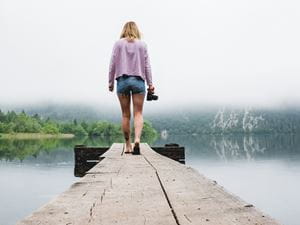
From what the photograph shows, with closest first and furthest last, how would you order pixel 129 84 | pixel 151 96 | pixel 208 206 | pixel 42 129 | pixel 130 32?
pixel 208 206
pixel 129 84
pixel 130 32
pixel 151 96
pixel 42 129

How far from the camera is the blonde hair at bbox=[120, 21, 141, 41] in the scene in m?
9.59

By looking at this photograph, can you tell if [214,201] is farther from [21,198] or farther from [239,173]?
[239,173]

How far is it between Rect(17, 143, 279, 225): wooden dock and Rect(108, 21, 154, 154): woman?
5.00 meters

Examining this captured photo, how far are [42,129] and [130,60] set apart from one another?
16212 cm

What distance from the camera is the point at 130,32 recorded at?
31.5 ft

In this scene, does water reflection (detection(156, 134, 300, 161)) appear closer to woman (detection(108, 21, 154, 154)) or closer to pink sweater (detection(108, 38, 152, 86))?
woman (detection(108, 21, 154, 154))

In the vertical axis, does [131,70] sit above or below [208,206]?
above

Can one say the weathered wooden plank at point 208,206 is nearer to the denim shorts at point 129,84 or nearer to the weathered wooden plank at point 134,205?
the weathered wooden plank at point 134,205

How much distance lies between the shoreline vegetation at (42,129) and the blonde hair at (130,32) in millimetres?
119306

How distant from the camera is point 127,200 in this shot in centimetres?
337

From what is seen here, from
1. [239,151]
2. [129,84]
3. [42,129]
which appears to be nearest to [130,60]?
[129,84]

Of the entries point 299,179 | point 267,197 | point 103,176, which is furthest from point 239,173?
point 103,176

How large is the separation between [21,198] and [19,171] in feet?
32.4

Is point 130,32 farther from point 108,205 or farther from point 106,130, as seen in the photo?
point 106,130
